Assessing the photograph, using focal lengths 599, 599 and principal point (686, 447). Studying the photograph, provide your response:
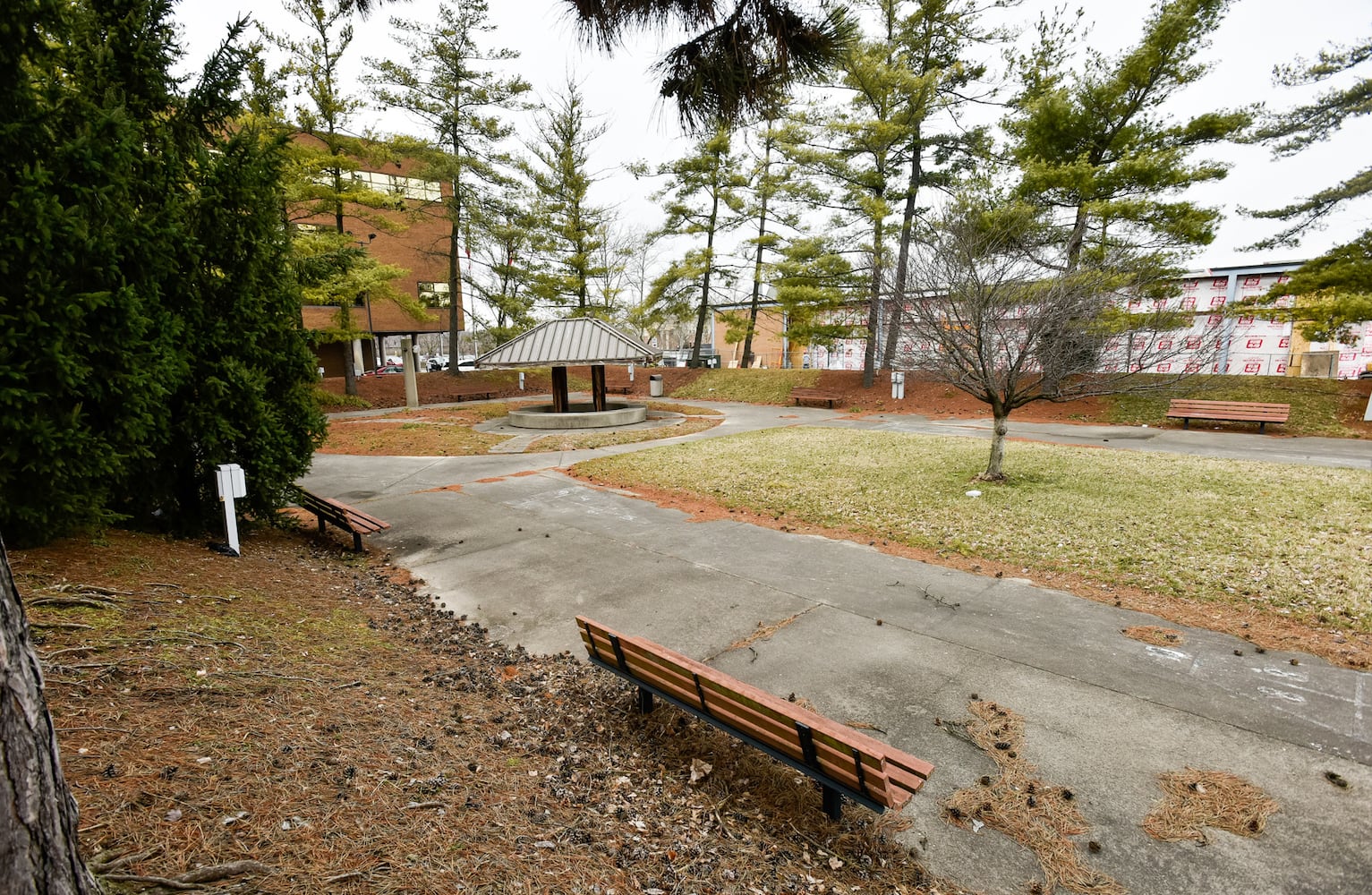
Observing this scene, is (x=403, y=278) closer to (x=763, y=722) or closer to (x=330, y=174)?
(x=330, y=174)

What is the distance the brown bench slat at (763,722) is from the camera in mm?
2965

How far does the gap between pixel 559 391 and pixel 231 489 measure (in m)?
15.1

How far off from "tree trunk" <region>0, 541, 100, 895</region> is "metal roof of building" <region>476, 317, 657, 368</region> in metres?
18.7

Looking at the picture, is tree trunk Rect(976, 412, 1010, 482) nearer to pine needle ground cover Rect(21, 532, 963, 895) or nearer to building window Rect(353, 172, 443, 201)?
pine needle ground cover Rect(21, 532, 963, 895)

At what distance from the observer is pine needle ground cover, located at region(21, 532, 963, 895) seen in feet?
7.82

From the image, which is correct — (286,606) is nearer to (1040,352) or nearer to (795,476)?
(795,476)

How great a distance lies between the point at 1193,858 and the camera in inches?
119

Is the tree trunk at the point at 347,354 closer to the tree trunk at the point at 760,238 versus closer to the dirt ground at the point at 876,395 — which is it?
the dirt ground at the point at 876,395

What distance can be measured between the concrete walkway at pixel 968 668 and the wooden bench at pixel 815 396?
1673 cm

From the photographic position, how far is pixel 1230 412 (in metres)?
16.6

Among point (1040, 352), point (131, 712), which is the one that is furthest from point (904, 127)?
point (131, 712)

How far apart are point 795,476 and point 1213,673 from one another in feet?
24.3

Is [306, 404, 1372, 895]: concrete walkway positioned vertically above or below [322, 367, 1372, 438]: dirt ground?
below

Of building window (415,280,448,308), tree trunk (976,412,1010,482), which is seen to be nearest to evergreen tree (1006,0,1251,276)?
tree trunk (976,412,1010,482)
